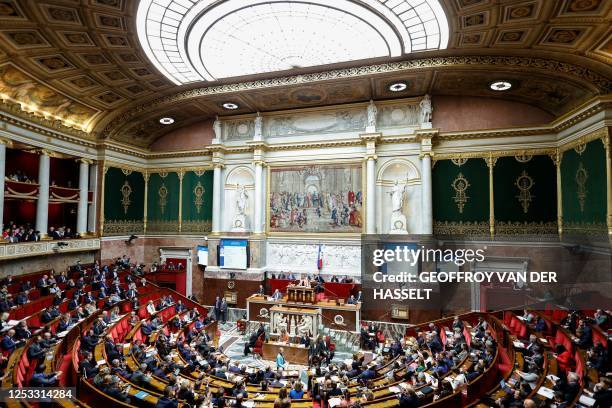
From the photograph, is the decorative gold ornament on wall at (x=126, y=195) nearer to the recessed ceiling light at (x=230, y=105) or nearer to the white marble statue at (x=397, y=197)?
the recessed ceiling light at (x=230, y=105)

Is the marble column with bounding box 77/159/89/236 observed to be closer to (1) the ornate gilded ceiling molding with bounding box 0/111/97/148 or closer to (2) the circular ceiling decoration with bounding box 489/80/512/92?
(1) the ornate gilded ceiling molding with bounding box 0/111/97/148

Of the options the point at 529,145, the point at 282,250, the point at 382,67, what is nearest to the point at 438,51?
the point at 382,67

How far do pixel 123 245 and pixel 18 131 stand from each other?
8664 millimetres

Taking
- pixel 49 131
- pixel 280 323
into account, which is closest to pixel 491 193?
pixel 280 323

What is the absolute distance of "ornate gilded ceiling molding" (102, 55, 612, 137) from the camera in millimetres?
13125

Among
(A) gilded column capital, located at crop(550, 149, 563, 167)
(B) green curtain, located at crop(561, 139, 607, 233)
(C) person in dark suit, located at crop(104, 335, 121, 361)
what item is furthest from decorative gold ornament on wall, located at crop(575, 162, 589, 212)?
(C) person in dark suit, located at crop(104, 335, 121, 361)

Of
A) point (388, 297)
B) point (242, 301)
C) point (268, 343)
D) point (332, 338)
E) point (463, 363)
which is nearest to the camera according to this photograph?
point (463, 363)

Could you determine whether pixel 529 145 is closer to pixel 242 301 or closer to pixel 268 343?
pixel 268 343

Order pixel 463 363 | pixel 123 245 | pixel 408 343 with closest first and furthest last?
1. pixel 463 363
2. pixel 408 343
3. pixel 123 245

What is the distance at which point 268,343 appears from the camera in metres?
13.7

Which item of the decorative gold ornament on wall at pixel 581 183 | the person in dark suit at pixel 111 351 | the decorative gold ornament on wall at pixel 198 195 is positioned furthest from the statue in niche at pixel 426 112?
the person in dark suit at pixel 111 351

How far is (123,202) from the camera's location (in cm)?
2186

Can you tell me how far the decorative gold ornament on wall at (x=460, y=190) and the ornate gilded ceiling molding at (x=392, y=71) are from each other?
5932 mm

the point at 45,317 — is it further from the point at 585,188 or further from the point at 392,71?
the point at 585,188
